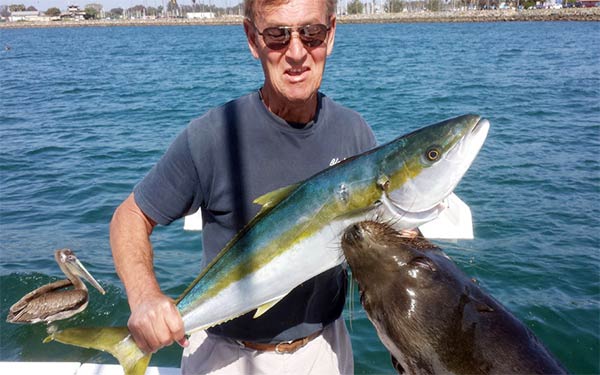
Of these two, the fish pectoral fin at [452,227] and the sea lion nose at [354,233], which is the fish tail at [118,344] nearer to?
the sea lion nose at [354,233]

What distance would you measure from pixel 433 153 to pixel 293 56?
3.23ft

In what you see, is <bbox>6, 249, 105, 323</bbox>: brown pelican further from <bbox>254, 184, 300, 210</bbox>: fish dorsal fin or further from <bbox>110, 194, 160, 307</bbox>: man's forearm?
<bbox>254, 184, 300, 210</bbox>: fish dorsal fin

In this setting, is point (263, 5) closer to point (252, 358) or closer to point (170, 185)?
point (170, 185)

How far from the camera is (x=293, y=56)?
9.92 feet

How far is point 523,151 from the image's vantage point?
17.1 meters

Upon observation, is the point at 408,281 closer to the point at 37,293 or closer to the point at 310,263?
the point at 310,263

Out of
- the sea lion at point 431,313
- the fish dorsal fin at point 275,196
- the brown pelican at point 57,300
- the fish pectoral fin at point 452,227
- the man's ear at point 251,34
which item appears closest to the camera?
the sea lion at point 431,313

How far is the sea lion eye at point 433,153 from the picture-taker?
2588mm

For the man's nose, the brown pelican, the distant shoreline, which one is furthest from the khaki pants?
the distant shoreline

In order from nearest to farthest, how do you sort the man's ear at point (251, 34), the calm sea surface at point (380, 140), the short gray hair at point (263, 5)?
1. the short gray hair at point (263, 5)
2. the man's ear at point (251, 34)
3. the calm sea surface at point (380, 140)

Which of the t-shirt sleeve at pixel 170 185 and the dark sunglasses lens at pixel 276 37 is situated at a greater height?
the dark sunglasses lens at pixel 276 37

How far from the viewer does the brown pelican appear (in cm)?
799

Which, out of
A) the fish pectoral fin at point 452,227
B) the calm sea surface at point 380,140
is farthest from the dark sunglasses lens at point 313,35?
the fish pectoral fin at point 452,227

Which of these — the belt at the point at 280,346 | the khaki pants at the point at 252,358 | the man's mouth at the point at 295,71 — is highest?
the man's mouth at the point at 295,71
